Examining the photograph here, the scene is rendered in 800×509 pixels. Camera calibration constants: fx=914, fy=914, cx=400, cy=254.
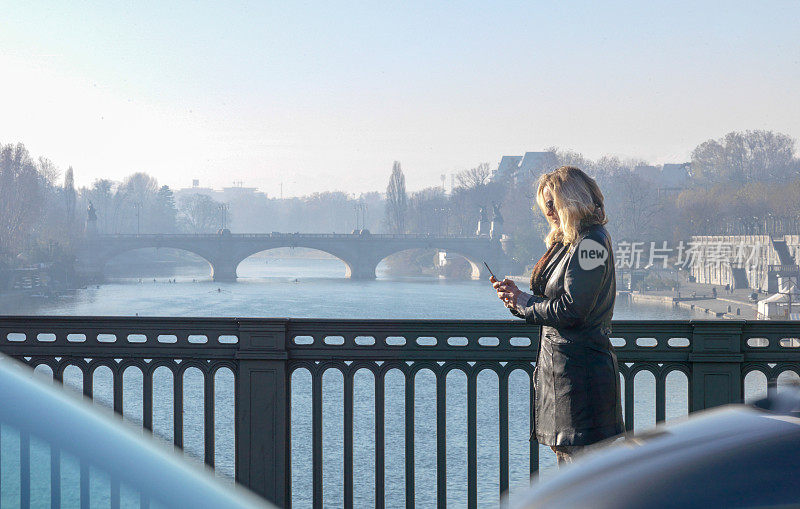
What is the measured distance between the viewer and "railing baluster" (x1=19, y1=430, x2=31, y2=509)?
1436mm

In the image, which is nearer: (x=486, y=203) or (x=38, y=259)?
(x=38, y=259)

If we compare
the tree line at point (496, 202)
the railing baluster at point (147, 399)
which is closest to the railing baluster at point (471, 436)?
the railing baluster at point (147, 399)

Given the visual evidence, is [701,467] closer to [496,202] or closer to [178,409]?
[178,409]

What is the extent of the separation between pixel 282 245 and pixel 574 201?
71748 mm

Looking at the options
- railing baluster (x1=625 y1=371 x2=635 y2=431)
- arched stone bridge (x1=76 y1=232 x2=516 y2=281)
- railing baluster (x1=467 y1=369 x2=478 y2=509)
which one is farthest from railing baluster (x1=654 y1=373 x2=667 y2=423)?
arched stone bridge (x1=76 y1=232 x2=516 y2=281)

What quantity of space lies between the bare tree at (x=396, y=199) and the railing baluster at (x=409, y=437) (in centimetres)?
9567

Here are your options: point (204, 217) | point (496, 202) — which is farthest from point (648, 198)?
point (204, 217)

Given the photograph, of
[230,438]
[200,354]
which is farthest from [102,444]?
[230,438]

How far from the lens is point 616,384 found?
3039mm

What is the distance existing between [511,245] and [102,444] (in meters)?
77.6

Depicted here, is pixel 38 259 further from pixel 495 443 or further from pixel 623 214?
pixel 495 443

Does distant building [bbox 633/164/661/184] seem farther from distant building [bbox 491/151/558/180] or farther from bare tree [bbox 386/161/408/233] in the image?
bare tree [bbox 386/161/408/233]

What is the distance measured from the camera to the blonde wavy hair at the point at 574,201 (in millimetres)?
3023

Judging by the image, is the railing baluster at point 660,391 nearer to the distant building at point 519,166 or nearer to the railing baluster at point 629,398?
the railing baluster at point 629,398
